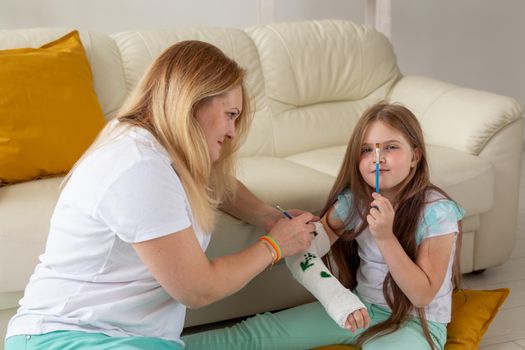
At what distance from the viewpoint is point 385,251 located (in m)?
1.81

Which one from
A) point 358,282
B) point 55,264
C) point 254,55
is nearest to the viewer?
point 55,264

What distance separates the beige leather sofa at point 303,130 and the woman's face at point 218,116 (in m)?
0.55

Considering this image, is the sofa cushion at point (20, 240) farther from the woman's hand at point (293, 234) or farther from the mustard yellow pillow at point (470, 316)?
the mustard yellow pillow at point (470, 316)

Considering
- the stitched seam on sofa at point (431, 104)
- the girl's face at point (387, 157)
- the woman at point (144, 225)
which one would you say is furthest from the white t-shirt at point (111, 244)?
the stitched seam on sofa at point (431, 104)

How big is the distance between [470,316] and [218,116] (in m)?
1.06

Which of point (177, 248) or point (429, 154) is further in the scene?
point (429, 154)

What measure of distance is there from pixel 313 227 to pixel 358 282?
→ 1.05 ft

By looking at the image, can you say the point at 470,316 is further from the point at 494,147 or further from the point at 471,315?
the point at 494,147

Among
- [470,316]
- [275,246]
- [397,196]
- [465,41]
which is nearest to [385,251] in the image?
[397,196]

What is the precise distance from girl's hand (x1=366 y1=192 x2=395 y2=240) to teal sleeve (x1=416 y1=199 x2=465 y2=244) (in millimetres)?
141

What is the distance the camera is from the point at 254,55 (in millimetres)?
2883

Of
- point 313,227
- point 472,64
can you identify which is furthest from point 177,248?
point 472,64

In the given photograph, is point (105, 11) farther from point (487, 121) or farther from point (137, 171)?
point (137, 171)

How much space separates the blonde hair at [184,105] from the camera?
1.47 meters
